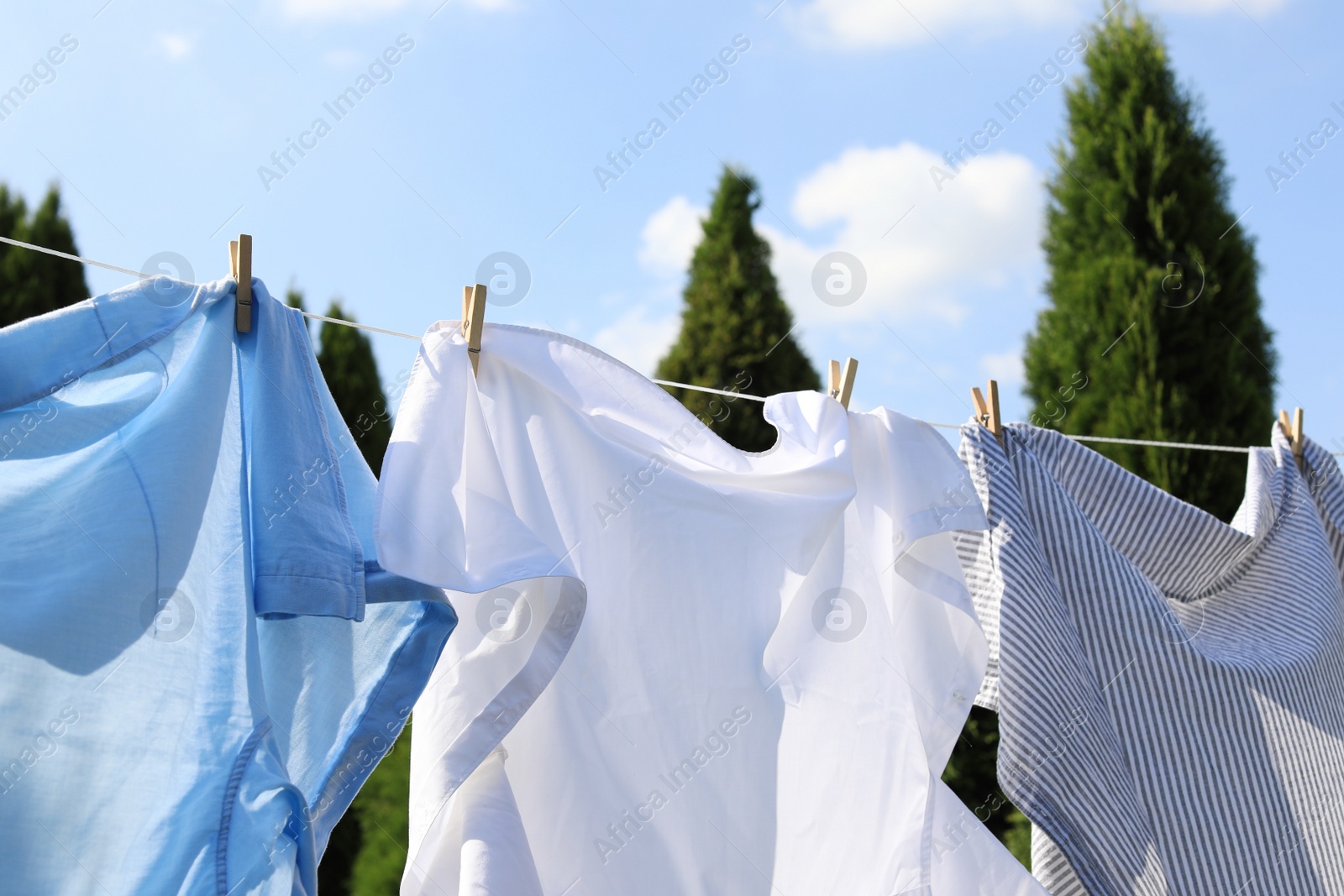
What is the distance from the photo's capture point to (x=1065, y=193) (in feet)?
10.9

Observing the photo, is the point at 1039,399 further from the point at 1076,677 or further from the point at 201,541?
the point at 201,541

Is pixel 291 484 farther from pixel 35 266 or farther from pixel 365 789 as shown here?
pixel 35 266

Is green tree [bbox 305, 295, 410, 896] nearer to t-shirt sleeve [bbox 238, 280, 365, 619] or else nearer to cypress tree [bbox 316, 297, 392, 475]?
cypress tree [bbox 316, 297, 392, 475]

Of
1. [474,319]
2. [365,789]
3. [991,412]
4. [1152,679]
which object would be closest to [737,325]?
[365,789]

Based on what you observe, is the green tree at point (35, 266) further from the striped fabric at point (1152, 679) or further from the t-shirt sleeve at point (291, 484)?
the striped fabric at point (1152, 679)

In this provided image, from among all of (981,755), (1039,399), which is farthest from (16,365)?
(1039,399)

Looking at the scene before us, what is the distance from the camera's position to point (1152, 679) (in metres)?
1.31

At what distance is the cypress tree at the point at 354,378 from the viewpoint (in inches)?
152

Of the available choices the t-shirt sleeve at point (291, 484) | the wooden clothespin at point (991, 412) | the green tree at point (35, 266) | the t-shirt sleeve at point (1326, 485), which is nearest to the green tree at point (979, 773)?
the t-shirt sleeve at point (1326, 485)

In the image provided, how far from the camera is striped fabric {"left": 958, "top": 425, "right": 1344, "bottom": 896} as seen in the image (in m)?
1.19

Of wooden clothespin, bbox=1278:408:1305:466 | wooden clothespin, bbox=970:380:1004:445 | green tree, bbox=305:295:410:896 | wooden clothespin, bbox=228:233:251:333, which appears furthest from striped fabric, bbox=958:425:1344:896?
green tree, bbox=305:295:410:896

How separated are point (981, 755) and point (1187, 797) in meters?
1.53

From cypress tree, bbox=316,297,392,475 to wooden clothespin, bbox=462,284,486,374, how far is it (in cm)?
280

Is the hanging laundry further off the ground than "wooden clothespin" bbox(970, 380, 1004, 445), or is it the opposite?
"wooden clothespin" bbox(970, 380, 1004, 445)
